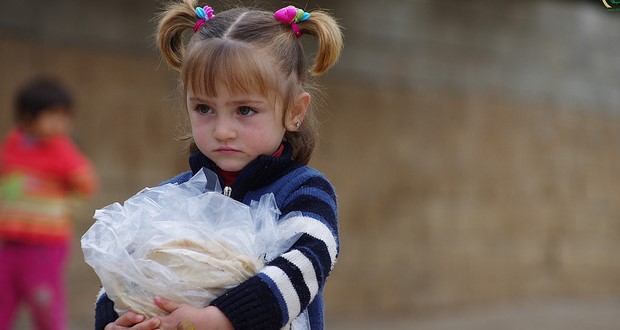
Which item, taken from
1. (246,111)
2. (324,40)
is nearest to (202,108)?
(246,111)

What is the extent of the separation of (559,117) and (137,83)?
4.32 meters

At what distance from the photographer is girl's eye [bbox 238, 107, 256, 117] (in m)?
2.50

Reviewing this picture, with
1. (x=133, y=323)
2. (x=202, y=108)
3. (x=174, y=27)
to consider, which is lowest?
(x=133, y=323)

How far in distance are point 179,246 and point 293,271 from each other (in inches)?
10.4

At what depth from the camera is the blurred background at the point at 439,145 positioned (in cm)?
719

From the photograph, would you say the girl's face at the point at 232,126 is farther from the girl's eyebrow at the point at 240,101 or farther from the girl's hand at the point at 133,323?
the girl's hand at the point at 133,323

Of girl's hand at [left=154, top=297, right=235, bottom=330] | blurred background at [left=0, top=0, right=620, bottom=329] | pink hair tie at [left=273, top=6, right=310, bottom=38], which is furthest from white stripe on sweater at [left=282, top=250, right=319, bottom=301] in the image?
blurred background at [left=0, top=0, right=620, bottom=329]

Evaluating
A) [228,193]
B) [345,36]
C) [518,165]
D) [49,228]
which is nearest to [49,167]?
[49,228]

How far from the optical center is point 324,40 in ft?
8.50

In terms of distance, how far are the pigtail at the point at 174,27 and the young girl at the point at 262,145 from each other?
4 cm

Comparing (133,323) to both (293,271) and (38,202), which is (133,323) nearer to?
(293,271)

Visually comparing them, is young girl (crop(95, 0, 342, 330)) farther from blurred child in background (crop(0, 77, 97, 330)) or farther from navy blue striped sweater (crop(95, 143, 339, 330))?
blurred child in background (crop(0, 77, 97, 330))

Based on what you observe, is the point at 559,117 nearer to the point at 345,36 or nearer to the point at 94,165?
the point at 345,36

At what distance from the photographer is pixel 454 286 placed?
9.13 metres
